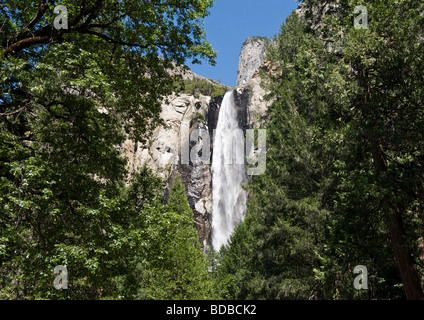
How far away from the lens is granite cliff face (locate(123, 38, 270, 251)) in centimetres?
5878

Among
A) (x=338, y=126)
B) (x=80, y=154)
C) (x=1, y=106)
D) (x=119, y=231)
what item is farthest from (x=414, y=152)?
(x=1, y=106)

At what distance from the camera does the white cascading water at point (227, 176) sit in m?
57.8

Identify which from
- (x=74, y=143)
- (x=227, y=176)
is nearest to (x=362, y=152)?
(x=74, y=143)

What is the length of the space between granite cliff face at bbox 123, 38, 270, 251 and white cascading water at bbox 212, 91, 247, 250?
1076 millimetres

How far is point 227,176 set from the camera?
6072cm

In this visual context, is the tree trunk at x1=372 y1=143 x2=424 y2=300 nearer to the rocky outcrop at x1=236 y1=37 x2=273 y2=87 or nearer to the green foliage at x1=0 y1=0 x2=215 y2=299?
the green foliage at x1=0 y1=0 x2=215 y2=299

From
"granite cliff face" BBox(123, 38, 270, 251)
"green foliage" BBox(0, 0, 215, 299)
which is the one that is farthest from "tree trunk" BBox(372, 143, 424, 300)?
"granite cliff face" BBox(123, 38, 270, 251)

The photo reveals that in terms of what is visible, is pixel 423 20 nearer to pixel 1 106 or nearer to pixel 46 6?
pixel 46 6

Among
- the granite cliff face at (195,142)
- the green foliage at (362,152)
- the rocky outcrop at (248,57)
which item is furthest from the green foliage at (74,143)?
the rocky outcrop at (248,57)

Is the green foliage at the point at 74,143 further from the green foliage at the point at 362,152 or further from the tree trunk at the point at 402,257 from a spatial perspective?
the tree trunk at the point at 402,257

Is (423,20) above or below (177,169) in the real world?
below

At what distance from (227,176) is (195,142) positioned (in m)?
8.56
